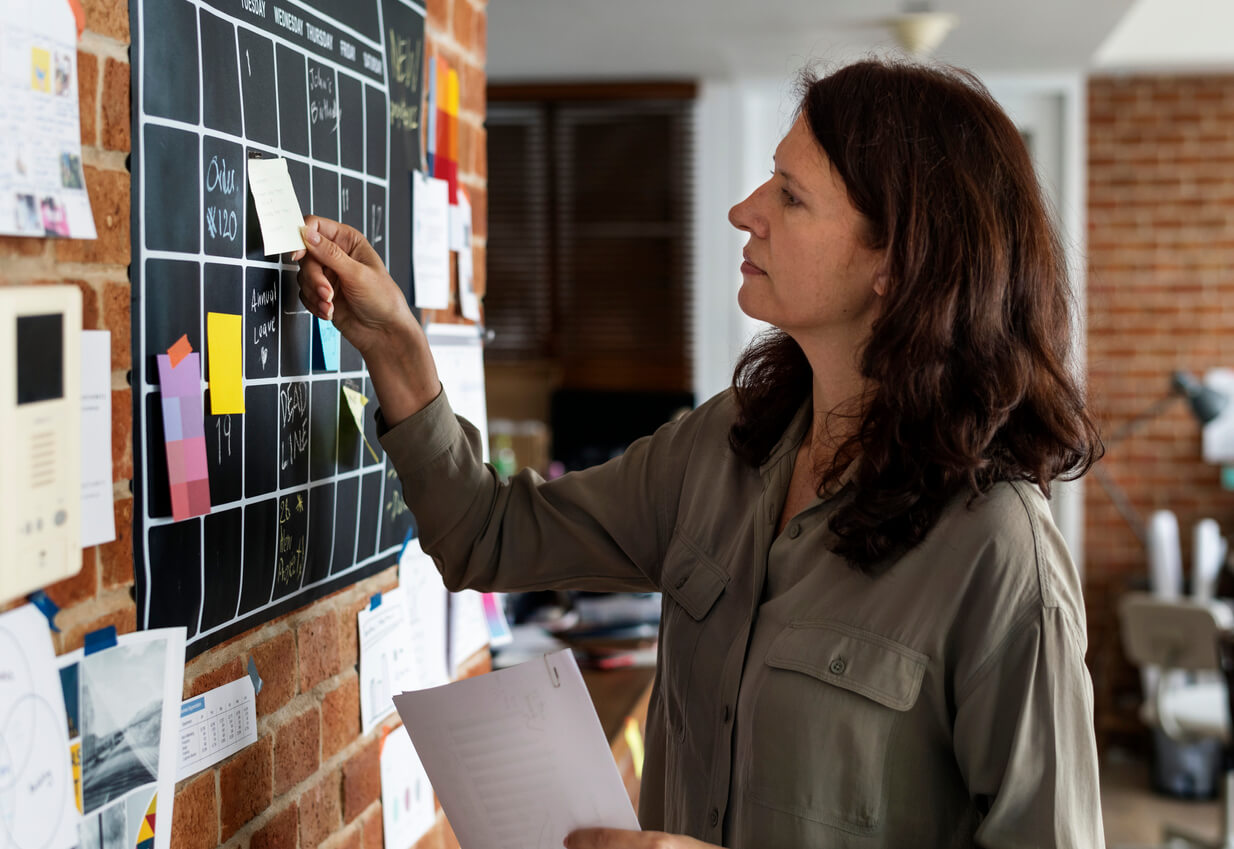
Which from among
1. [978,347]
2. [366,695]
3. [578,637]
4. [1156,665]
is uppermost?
[978,347]

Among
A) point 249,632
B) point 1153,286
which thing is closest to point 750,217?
point 249,632

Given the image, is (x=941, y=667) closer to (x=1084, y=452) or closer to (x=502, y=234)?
(x=1084, y=452)

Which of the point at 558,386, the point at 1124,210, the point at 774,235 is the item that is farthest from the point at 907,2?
the point at 774,235

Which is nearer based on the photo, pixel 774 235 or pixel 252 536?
pixel 252 536

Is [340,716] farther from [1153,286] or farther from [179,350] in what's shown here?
[1153,286]

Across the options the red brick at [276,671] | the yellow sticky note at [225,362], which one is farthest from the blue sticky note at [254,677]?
the yellow sticky note at [225,362]

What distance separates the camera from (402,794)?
147 cm

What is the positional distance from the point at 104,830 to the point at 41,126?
0.51m

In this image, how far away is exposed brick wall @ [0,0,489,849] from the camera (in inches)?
32.4

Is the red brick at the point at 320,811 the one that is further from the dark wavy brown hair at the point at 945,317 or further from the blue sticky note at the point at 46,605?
the dark wavy brown hair at the point at 945,317

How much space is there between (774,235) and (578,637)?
1859 mm

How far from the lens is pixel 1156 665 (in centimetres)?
382

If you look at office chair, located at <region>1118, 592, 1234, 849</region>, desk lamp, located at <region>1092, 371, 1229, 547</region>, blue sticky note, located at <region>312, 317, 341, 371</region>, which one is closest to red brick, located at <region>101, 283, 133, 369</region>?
blue sticky note, located at <region>312, 317, 341, 371</region>

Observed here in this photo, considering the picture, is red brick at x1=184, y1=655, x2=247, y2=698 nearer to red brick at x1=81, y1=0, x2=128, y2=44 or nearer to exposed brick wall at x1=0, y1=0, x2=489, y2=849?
exposed brick wall at x1=0, y1=0, x2=489, y2=849
